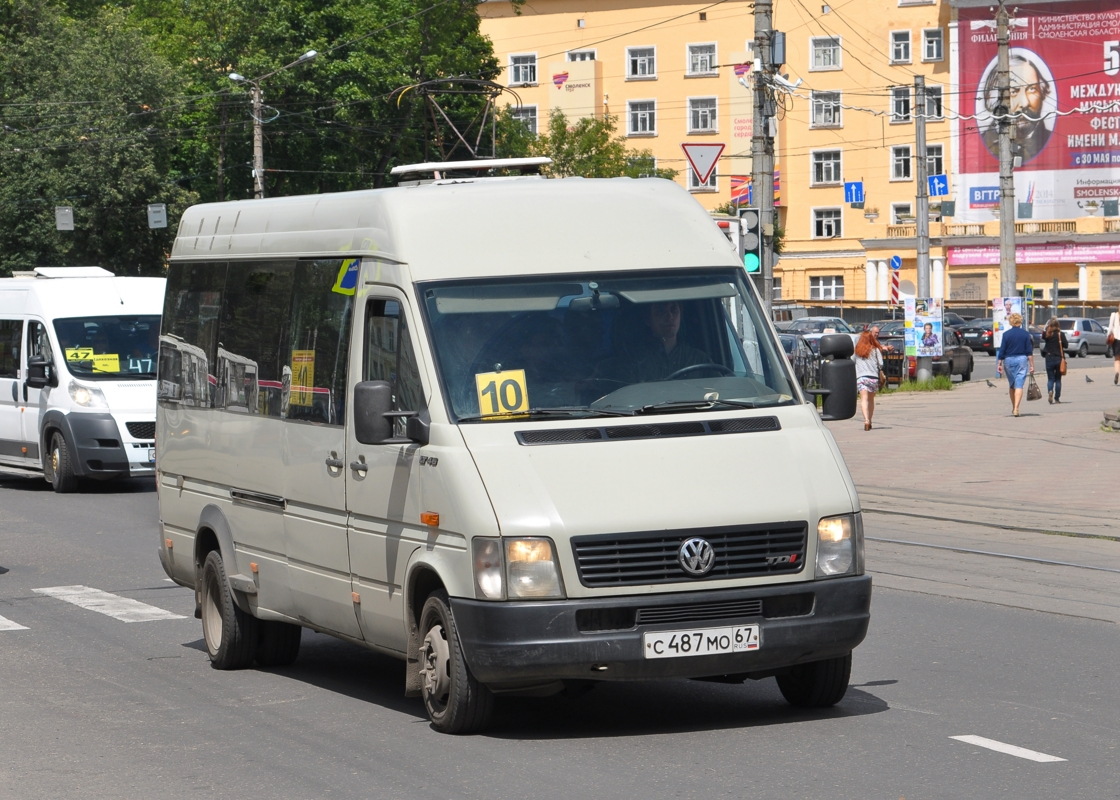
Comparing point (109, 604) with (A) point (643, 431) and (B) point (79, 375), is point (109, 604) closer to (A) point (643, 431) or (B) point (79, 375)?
(A) point (643, 431)

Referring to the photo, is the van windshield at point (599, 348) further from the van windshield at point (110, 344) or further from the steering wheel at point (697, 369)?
the van windshield at point (110, 344)

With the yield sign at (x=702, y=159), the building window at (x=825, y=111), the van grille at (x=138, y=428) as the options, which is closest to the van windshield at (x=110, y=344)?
the van grille at (x=138, y=428)

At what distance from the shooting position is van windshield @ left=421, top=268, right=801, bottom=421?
7559 millimetres

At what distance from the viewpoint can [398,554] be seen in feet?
25.3

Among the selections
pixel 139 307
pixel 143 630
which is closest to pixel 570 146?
pixel 139 307

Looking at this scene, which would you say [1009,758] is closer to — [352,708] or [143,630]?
[352,708]

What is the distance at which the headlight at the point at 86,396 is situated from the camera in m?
21.7

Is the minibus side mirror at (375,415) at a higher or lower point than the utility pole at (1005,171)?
lower

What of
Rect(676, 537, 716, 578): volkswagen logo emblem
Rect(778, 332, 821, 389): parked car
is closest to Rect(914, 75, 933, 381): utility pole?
Rect(778, 332, 821, 389): parked car

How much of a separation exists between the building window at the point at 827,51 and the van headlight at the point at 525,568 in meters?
87.1

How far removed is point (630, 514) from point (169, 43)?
63.3 metres

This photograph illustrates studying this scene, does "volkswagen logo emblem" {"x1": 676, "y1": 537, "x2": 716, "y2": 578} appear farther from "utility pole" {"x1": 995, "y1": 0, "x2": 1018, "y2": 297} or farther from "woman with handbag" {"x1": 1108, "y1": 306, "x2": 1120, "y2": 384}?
"woman with handbag" {"x1": 1108, "y1": 306, "x2": 1120, "y2": 384}

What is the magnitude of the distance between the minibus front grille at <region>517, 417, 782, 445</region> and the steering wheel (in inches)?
13.9

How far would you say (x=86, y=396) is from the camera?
21766 mm
